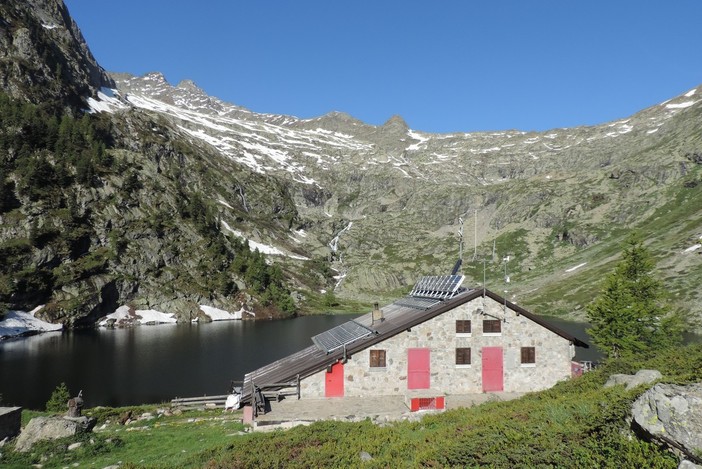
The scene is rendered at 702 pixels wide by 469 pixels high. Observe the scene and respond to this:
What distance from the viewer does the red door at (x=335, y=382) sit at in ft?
103

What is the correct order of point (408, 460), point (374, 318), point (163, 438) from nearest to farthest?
point (408, 460) < point (163, 438) < point (374, 318)

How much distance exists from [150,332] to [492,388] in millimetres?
106505

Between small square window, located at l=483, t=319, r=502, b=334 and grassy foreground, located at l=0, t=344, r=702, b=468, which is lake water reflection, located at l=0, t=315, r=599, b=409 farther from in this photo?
small square window, located at l=483, t=319, r=502, b=334

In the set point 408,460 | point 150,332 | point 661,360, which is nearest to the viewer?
point 408,460

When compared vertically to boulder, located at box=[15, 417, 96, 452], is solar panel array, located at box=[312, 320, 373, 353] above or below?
above

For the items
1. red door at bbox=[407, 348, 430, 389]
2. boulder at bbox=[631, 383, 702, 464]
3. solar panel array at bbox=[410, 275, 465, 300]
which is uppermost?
solar panel array at bbox=[410, 275, 465, 300]

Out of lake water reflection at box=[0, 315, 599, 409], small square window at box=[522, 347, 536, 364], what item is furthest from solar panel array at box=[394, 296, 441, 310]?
lake water reflection at box=[0, 315, 599, 409]

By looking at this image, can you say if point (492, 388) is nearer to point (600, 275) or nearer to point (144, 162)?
point (600, 275)

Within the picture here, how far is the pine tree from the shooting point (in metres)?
41.2

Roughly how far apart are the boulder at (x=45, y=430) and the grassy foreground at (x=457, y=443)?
761 millimetres

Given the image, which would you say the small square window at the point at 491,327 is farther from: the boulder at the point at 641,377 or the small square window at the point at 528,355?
the boulder at the point at 641,377

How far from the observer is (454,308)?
3394 cm

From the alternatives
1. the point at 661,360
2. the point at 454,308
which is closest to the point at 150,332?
the point at 454,308

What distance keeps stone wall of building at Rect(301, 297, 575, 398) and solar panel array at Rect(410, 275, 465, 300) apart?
9.93ft
